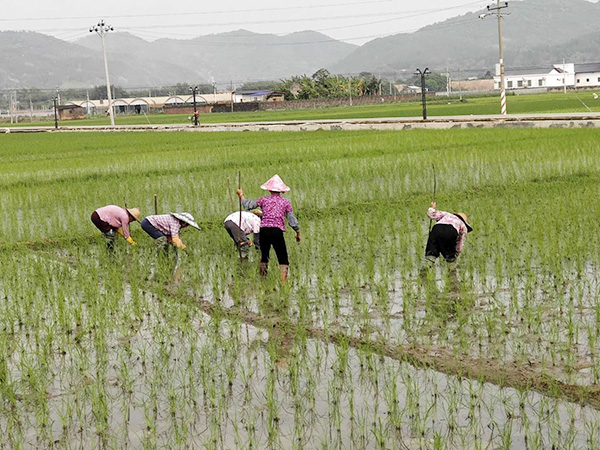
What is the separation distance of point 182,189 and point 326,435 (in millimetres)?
→ 9332

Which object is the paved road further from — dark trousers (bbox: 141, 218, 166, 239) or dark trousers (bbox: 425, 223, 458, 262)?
dark trousers (bbox: 141, 218, 166, 239)

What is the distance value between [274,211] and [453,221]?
4.95 ft

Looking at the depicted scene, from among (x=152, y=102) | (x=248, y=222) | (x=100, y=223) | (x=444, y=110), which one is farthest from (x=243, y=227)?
(x=152, y=102)

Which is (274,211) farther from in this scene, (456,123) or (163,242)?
(456,123)

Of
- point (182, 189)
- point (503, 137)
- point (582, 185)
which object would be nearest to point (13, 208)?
point (182, 189)

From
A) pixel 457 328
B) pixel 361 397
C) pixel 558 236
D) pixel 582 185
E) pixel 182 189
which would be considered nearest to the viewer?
pixel 361 397

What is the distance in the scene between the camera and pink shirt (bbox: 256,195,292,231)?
22.9 feet

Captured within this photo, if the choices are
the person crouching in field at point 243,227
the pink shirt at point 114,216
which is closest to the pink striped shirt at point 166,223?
the pink shirt at point 114,216

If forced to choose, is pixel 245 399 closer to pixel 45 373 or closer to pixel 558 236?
pixel 45 373

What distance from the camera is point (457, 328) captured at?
5625 millimetres

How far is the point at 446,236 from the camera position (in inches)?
279

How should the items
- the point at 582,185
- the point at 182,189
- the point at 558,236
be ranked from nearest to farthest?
the point at 558,236 < the point at 582,185 < the point at 182,189

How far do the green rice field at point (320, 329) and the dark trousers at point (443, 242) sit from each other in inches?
7.7

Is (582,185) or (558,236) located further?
(582,185)
